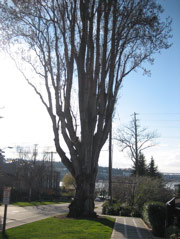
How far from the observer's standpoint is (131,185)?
2784 centimetres

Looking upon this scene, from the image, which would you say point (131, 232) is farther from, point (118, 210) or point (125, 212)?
point (118, 210)

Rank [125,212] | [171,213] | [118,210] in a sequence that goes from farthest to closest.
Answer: [118,210] → [125,212] → [171,213]

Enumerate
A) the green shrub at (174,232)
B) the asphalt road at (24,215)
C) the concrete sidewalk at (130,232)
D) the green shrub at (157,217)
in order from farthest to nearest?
the asphalt road at (24,215) < the green shrub at (157,217) < the concrete sidewalk at (130,232) < the green shrub at (174,232)

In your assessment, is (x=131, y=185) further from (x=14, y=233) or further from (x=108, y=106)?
(x=14, y=233)

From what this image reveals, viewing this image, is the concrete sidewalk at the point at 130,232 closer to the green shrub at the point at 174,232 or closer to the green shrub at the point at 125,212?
the green shrub at the point at 174,232

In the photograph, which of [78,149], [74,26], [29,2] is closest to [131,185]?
[78,149]

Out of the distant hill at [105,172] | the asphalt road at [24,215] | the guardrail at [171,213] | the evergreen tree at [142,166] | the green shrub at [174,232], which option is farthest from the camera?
the distant hill at [105,172]

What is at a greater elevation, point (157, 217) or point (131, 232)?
point (157, 217)

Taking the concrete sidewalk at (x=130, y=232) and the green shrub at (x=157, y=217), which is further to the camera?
the green shrub at (x=157, y=217)

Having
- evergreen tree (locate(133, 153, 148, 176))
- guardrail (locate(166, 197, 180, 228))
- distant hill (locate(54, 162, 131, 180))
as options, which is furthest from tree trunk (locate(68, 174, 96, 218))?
evergreen tree (locate(133, 153, 148, 176))

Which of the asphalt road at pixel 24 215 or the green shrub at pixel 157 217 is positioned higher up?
the green shrub at pixel 157 217

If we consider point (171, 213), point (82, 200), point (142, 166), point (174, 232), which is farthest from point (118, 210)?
point (142, 166)

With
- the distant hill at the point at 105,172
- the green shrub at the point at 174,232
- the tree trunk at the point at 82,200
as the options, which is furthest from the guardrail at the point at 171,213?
the distant hill at the point at 105,172

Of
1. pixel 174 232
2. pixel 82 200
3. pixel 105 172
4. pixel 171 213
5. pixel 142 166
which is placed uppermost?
pixel 105 172
